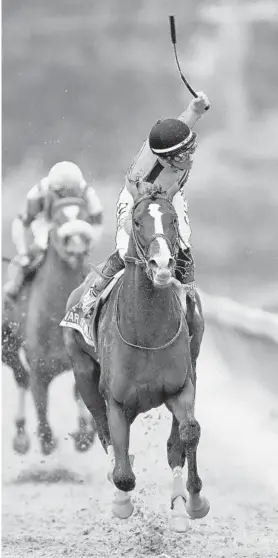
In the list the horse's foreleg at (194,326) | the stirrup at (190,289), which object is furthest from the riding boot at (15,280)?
the stirrup at (190,289)

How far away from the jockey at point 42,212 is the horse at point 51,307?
0.06 m

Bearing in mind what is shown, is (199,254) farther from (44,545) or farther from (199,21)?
(44,545)

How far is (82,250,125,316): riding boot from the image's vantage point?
5.93 m

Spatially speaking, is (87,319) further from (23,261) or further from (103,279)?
(23,261)

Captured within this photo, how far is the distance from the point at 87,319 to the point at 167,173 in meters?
0.96

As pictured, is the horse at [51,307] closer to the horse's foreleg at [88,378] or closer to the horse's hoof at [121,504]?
the horse's foreleg at [88,378]

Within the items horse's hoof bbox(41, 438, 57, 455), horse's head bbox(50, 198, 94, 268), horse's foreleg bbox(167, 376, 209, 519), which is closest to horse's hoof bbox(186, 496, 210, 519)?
horse's foreleg bbox(167, 376, 209, 519)

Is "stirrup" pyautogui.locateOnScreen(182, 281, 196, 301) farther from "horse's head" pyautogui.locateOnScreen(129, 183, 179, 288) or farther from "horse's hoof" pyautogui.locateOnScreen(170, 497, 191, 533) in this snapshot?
"horse's hoof" pyautogui.locateOnScreen(170, 497, 191, 533)

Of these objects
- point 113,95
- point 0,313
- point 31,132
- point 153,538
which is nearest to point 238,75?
point 113,95

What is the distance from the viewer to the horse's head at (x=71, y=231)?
7766 millimetres

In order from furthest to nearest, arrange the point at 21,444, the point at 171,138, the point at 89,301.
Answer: the point at 21,444
the point at 89,301
the point at 171,138

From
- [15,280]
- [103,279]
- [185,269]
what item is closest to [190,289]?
[185,269]

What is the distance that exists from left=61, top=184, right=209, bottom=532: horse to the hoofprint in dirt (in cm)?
176

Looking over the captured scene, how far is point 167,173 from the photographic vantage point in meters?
5.78
